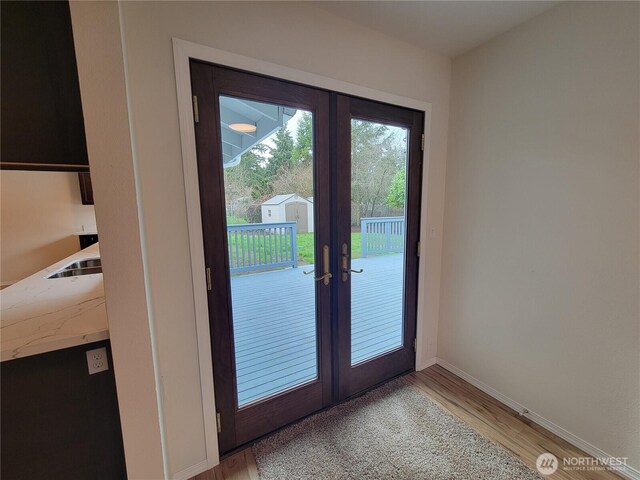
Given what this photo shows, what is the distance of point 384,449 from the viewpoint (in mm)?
1547

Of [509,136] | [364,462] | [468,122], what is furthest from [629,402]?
[468,122]

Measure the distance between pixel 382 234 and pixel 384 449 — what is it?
54.7 inches

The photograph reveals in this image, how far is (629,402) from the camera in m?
1.37

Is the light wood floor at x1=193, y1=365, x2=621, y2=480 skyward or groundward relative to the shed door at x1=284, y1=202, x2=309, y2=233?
groundward

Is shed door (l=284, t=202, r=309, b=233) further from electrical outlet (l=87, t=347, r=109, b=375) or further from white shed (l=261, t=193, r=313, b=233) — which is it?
electrical outlet (l=87, t=347, r=109, b=375)

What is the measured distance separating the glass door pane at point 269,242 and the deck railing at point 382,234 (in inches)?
18.2

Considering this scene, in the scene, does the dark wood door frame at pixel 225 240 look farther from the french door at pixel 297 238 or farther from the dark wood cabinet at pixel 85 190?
the dark wood cabinet at pixel 85 190

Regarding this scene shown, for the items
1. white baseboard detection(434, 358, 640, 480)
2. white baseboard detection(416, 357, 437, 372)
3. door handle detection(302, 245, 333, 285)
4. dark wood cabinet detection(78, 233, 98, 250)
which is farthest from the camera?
dark wood cabinet detection(78, 233, 98, 250)

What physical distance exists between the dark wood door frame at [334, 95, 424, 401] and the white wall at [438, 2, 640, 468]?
1.25 feet

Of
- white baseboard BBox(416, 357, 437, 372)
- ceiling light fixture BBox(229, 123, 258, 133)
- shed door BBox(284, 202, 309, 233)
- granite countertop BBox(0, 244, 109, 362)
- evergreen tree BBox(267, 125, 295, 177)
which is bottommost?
white baseboard BBox(416, 357, 437, 372)

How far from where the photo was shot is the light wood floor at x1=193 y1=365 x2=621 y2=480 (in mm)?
1432

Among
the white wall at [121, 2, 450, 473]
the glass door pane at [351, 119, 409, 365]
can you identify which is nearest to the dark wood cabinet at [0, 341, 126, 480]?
the white wall at [121, 2, 450, 473]

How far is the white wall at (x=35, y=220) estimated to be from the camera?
2.75 meters

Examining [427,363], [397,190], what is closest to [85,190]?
[397,190]
